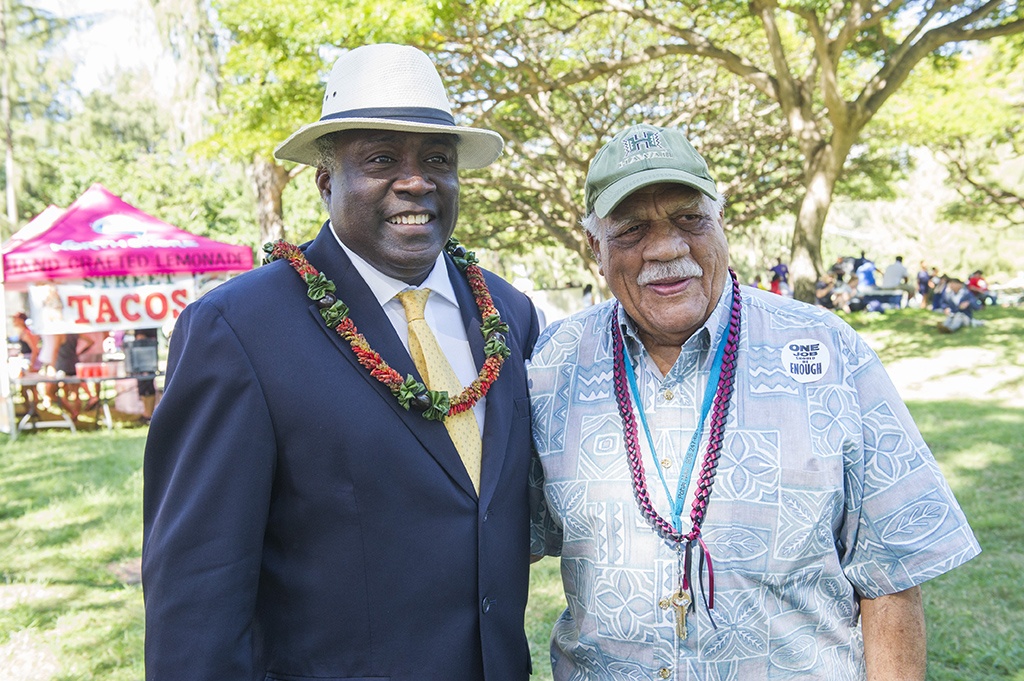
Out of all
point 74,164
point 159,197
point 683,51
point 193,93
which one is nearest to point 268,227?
point 193,93

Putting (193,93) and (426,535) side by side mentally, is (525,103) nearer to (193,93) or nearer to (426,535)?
(193,93)

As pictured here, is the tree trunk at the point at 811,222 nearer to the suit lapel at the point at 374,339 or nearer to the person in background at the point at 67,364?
the person in background at the point at 67,364

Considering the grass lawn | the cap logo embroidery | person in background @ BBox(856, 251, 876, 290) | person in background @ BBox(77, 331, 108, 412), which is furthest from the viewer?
person in background @ BBox(856, 251, 876, 290)

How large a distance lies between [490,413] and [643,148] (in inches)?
31.4

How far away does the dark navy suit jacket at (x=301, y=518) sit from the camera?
194 centimetres

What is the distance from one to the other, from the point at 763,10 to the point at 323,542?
42.6ft

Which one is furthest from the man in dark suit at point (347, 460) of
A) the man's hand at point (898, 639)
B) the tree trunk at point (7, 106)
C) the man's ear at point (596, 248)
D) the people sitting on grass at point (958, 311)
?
the tree trunk at point (7, 106)

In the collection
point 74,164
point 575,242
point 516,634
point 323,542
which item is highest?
point 74,164

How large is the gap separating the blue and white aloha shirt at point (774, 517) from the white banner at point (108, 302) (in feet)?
36.5

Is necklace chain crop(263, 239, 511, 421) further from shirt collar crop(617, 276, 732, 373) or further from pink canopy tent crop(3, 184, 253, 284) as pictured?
pink canopy tent crop(3, 184, 253, 284)

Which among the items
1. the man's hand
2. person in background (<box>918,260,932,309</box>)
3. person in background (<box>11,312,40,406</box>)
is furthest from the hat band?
person in background (<box>918,260,932,309</box>)

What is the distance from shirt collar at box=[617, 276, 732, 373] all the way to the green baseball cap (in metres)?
0.27

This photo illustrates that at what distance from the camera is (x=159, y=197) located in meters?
33.2

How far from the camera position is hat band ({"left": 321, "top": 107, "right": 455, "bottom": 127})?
2205mm
